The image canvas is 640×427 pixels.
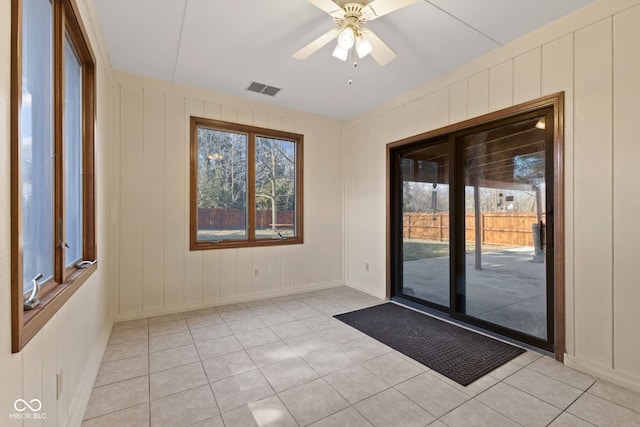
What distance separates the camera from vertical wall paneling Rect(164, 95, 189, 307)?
3.53 m

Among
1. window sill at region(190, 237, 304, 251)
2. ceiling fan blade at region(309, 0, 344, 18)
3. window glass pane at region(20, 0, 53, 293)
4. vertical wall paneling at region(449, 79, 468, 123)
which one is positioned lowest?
window sill at region(190, 237, 304, 251)

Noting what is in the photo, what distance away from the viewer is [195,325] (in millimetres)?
3146

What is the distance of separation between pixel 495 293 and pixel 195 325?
3152mm

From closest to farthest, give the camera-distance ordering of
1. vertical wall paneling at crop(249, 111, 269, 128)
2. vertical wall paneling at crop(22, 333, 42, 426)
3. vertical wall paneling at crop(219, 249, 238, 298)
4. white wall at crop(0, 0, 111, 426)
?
white wall at crop(0, 0, 111, 426) → vertical wall paneling at crop(22, 333, 42, 426) → vertical wall paneling at crop(219, 249, 238, 298) → vertical wall paneling at crop(249, 111, 269, 128)

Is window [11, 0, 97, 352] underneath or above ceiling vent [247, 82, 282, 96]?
underneath

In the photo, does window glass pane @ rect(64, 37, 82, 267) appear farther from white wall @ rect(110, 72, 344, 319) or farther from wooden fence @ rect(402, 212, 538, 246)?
wooden fence @ rect(402, 212, 538, 246)

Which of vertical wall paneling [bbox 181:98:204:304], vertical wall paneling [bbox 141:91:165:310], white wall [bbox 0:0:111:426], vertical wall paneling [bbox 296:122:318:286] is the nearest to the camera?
white wall [bbox 0:0:111:426]

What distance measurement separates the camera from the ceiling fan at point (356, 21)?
188cm

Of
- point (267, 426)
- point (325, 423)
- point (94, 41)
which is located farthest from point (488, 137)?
point (94, 41)

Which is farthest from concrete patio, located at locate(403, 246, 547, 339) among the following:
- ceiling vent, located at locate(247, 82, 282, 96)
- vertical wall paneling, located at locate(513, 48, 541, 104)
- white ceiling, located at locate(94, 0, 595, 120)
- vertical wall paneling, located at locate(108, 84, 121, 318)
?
vertical wall paneling, located at locate(108, 84, 121, 318)

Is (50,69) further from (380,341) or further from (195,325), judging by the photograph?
(380,341)

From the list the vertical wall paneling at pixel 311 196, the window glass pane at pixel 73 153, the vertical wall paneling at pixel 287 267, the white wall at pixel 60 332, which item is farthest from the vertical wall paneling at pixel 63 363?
the vertical wall paneling at pixel 311 196

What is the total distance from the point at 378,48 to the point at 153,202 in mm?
2928

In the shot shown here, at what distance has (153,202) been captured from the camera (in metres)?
3.45
